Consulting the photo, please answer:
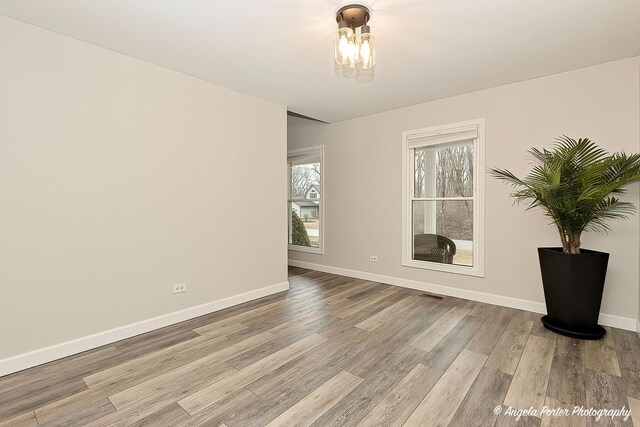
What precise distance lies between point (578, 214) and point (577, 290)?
65 cm

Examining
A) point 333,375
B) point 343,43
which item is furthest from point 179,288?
point 343,43

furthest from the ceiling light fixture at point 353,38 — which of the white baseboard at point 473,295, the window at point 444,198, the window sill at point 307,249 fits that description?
the window sill at point 307,249

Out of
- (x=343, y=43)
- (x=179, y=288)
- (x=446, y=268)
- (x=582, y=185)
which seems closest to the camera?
(x=343, y=43)

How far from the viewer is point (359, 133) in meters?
4.68

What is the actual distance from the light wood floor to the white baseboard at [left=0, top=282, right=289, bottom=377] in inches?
2.8

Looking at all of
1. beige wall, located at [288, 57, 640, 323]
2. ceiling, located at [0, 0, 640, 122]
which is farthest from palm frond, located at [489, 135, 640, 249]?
ceiling, located at [0, 0, 640, 122]

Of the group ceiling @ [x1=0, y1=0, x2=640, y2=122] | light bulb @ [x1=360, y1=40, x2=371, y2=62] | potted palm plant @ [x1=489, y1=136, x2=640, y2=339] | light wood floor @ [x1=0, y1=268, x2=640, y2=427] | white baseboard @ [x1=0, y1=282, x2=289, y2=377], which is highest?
ceiling @ [x1=0, y1=0, x2=640, y2=122]

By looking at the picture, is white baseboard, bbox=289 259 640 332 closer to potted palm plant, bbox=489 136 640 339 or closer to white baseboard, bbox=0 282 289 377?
potted palm plant, bbox=489 136 640 339

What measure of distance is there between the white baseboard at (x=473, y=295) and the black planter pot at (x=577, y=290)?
0.30 m

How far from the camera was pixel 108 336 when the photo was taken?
259 centimetres

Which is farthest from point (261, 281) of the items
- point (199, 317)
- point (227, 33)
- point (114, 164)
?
point (227, 33)

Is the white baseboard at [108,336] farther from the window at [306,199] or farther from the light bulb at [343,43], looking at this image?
the light bulb at [343,43]

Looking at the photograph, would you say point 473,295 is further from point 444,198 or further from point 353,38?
point 353,38

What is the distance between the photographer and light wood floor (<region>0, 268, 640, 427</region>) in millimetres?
1700
